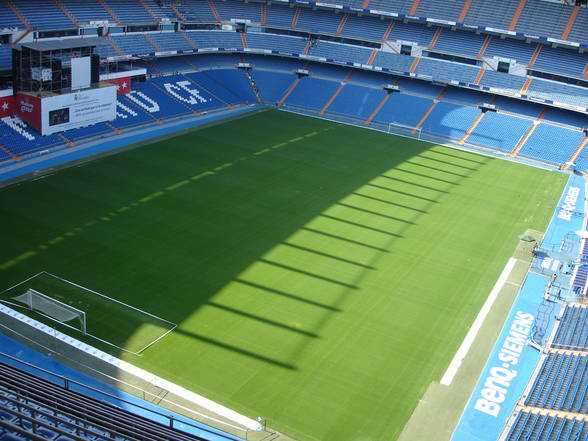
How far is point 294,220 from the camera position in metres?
33.5

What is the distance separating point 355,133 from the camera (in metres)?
51.8

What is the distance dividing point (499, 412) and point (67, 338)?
14.7 m

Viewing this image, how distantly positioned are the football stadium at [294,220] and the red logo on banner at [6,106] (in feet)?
0.49

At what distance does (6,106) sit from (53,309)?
72.9 ft

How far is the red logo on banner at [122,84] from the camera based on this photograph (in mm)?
48188

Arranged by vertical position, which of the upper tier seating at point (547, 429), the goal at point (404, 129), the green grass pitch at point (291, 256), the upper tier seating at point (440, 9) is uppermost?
the upper tier seating at point (440, 9)

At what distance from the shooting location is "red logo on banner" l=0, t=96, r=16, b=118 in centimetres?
4044

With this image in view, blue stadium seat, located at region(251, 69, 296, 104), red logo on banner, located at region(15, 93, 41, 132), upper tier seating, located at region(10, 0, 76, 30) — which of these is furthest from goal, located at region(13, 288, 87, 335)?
blue stadium seat, located at region(251, 69, 296, 104)

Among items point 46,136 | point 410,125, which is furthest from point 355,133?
point 46,136

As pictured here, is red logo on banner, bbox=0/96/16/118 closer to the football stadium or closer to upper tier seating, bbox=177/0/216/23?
the football stadium

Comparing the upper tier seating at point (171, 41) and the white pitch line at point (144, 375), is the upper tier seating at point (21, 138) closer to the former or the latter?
the upper tier seating at point (171, 41)

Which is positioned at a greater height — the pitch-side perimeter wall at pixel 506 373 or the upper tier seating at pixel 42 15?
the upper tier seating at pixel 42 15

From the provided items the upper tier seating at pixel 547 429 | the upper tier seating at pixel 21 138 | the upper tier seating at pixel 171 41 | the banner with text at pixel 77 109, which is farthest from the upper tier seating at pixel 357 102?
the upper tier seating at pixel 547 429

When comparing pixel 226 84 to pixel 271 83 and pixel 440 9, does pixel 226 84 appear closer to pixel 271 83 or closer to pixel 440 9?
pixel 271 83
